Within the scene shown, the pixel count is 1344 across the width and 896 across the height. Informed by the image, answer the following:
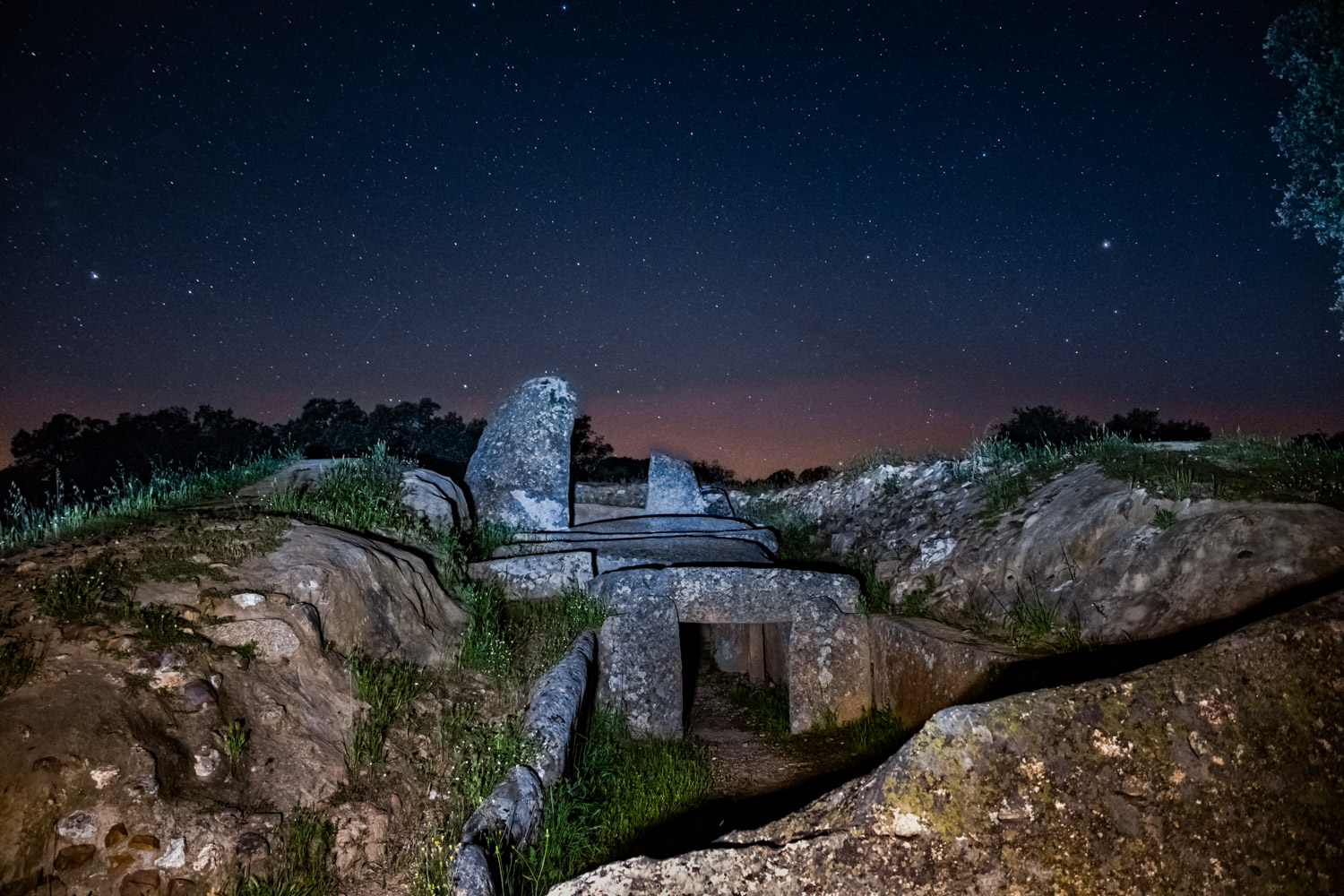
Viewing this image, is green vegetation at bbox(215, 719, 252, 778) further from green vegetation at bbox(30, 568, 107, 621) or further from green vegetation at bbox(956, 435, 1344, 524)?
green vegetation at bbox(956, 435, 1344, 524)

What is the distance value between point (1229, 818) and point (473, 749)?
3.99 meters

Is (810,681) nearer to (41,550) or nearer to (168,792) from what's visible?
(168,792)

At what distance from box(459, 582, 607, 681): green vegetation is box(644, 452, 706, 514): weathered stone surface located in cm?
437

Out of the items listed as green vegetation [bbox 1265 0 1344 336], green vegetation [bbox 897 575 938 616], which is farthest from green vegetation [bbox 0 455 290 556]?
green vegetation [bbox 1265 0 1344 336]

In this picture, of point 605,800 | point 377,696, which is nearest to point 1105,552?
point 605,800

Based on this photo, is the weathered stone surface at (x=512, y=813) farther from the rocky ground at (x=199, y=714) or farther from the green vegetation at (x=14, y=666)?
the green vegetation at (x=14, y=666)

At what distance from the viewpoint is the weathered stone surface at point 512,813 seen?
353 centimetres

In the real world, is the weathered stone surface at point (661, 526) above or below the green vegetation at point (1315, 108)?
below

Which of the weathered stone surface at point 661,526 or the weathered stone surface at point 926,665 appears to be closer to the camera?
the weathered stone surface at point 926,665

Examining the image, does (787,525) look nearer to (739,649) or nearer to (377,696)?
(739,649)

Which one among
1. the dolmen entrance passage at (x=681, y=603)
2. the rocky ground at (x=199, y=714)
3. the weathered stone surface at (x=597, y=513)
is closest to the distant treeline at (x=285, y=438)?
the weathered stone surface at (x=597, y=513)

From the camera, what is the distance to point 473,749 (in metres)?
4.34

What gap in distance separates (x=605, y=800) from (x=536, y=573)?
277 centimetres

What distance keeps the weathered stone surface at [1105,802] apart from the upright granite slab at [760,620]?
13.6 feet
